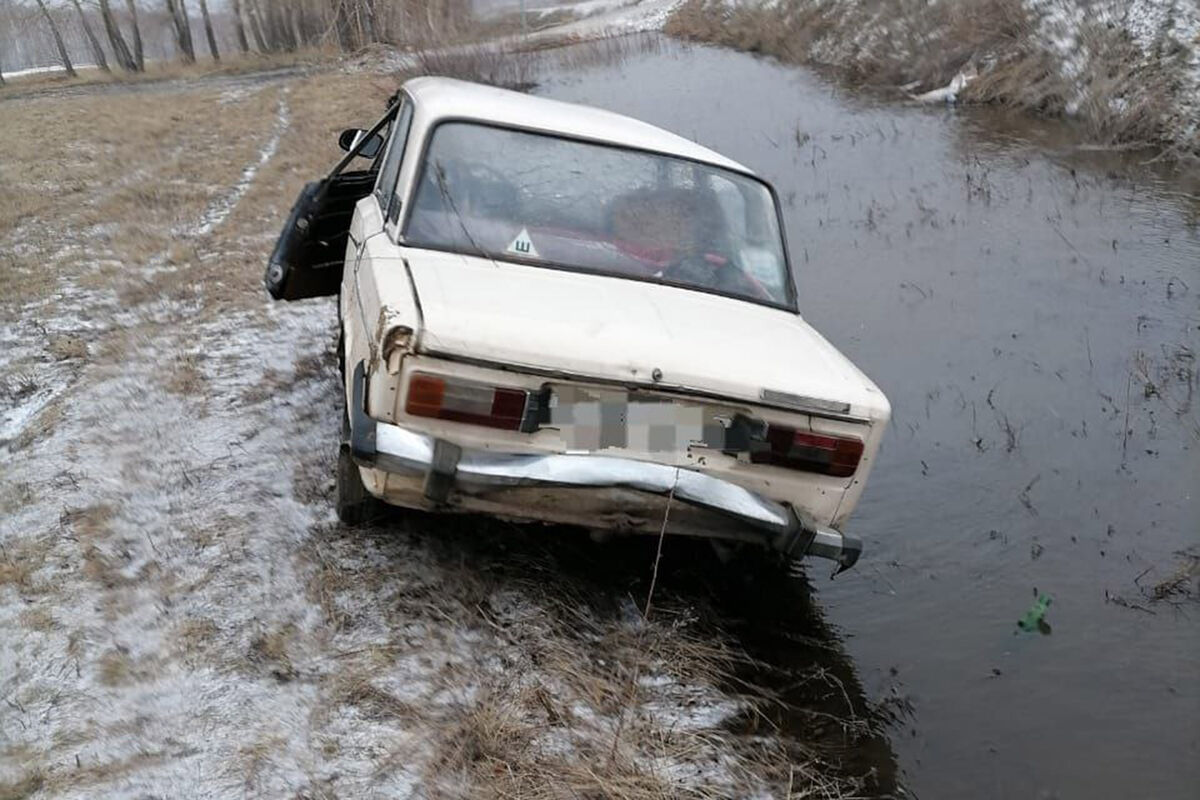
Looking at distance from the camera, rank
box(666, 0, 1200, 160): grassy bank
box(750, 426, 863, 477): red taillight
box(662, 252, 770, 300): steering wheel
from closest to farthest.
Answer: box(750, 426, 863, 477): red taillight < box(662, 252, 770, 300): steering wheel < box(666, 0, 1200, 160): grassy bank

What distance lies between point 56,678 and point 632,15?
3921 centimetres

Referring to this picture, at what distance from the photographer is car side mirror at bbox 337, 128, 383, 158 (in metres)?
5.62

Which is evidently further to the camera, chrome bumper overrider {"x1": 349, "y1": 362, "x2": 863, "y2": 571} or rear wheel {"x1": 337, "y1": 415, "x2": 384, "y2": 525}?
rear wheel {"x1": 337, "y1": 415, "x2": 384, "y2": 525}

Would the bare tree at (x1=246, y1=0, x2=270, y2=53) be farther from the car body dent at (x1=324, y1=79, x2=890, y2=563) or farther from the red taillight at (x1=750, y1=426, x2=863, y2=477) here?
the red taillight at (x1=750, y1=426, x2=863, y2=477)

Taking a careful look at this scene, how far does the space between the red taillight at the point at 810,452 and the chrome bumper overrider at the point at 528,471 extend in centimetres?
15

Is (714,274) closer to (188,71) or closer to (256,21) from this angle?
(188,71)

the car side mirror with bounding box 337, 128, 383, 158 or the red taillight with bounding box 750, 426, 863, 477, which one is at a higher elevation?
the car side mirror with bounding box 337, 128, 383, 158

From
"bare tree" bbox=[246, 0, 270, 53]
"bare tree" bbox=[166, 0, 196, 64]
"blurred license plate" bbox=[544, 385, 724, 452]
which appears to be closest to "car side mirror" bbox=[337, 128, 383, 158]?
"blurred license plate" bbox=[544, 385, 724, 452]

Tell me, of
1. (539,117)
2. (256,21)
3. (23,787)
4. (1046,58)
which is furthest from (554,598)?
(256,21)

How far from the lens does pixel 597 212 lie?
167 inches

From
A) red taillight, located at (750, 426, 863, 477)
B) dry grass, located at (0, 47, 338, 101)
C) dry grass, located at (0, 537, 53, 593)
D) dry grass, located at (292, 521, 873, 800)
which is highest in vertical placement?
red taillight, located at (750, 426, 863, 477)

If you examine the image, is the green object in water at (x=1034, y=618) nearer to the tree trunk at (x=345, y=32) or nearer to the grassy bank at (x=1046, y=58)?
the grassy bank at (x=1046, y=58)

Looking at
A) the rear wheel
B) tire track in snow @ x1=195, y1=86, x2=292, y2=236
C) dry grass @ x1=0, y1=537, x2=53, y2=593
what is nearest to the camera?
dry grass @ x1=0, y1=537, x2=53, y2=593

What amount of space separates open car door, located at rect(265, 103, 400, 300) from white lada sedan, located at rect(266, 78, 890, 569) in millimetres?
1039
